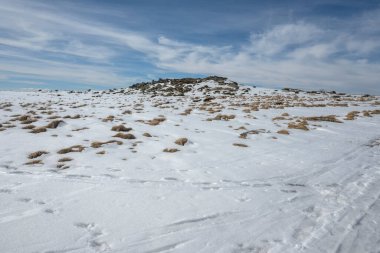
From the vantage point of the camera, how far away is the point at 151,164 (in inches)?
331

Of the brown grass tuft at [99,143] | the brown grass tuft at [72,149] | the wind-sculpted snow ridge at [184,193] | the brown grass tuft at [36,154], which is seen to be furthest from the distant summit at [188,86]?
the brown grass tuft at [36,154]

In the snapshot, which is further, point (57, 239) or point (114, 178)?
point (114, 178)

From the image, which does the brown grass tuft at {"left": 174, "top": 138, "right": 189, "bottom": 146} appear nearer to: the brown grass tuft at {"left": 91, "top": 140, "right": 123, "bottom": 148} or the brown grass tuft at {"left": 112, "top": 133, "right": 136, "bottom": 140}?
the brown grass tuft at {"left": 112, "top": 133, "right": 136, "bottom": 140}

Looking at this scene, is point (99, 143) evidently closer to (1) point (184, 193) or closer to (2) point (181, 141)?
(2) point (181, 141)

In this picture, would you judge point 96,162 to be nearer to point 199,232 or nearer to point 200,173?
point 200,173

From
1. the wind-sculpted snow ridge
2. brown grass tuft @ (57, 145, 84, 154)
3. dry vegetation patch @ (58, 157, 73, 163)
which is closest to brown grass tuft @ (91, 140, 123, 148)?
the wind-sculpted snow ridge

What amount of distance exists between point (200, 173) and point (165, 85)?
173ft

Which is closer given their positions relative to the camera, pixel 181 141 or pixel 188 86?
pixel 181 141

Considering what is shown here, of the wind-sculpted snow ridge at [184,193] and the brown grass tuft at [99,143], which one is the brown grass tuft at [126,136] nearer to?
the wind-sculpted snow ridge at [184,193]

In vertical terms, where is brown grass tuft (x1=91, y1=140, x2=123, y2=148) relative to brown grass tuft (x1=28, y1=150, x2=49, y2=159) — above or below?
above

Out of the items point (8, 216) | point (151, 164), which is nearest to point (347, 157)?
point (151, 164)

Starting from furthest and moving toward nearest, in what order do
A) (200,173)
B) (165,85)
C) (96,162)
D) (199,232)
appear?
(165,85), (96,162), (200,173), (199,232)

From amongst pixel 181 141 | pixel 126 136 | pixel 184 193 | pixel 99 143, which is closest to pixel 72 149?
pixel 99 143

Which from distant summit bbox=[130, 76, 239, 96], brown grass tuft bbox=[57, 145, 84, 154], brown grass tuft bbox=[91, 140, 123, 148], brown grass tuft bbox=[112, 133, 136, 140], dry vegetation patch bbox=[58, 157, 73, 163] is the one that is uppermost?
distant summit bbox=[130, 76, 239, 96]
